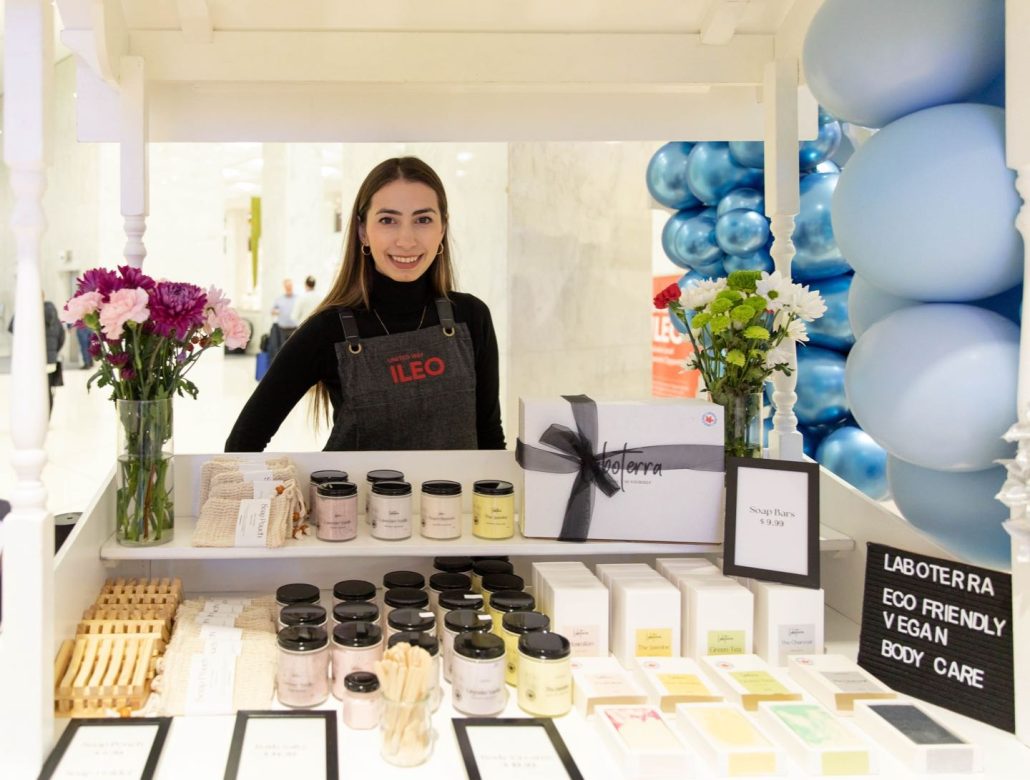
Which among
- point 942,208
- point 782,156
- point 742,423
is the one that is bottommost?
point 742,423

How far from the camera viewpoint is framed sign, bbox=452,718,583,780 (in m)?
1.07

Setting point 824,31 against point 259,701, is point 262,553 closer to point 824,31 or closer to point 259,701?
point 259,701

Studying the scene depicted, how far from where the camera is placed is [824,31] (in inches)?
54.3

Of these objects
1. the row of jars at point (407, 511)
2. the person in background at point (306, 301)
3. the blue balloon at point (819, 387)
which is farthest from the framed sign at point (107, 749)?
the person in background at point (306, 301)

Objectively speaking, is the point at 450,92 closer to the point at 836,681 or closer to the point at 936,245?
the point at 936,245

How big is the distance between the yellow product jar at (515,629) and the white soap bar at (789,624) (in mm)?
361

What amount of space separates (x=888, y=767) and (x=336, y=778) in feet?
2.28

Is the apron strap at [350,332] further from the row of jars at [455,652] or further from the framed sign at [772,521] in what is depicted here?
the framed sign at [772,521]

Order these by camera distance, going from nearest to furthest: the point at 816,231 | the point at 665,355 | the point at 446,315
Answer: the point at 446,315 → the point at 816,231 → the point at 665,355

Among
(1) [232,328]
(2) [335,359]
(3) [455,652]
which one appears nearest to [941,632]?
(3) [455,652]

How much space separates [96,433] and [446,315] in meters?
5.61

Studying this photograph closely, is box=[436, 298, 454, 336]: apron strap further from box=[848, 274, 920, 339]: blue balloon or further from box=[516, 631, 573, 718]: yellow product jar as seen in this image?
box=[516, 631, 573, 718]: yellow product jar

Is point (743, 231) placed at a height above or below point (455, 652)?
above

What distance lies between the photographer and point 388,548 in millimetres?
1487
